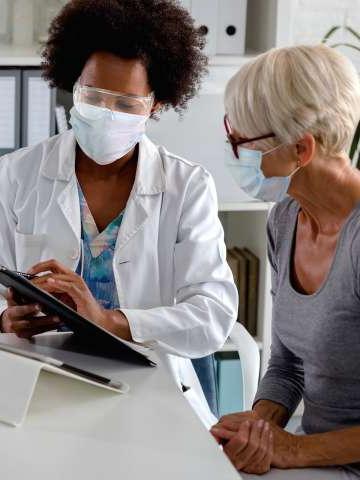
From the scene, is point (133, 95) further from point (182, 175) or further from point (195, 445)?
point (195, 445)

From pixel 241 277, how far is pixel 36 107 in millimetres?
805

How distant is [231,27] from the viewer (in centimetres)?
266

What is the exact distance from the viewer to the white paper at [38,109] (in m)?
2.53

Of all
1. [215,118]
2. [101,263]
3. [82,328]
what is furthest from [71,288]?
[215,118]

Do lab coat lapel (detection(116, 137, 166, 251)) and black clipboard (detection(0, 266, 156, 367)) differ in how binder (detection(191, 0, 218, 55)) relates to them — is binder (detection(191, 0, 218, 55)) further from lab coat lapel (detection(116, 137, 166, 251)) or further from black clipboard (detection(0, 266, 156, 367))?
black clipboard (detection(0, 266, 156, 367))

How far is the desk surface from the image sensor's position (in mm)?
989

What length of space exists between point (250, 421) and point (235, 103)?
0.49 metres

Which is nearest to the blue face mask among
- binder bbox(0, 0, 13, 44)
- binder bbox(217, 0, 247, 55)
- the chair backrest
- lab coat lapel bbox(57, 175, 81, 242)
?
lab coat lapel bbox(57, 175, 81, 242)

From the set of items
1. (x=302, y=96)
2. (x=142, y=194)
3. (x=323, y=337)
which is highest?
(x=302, y=96)

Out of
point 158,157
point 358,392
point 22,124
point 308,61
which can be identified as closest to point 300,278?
point 358,392

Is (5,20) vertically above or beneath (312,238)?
above

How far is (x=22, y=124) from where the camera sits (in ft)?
8.34

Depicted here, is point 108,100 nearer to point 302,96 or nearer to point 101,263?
point 101,263

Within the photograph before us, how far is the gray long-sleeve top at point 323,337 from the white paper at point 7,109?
1140 millimetres
